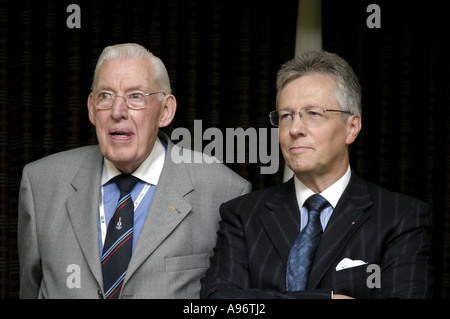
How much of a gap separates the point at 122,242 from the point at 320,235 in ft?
2.33

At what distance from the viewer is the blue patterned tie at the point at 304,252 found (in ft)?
6.18

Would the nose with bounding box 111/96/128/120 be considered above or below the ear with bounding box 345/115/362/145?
above

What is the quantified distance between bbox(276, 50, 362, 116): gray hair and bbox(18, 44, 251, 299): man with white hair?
1.70 feet

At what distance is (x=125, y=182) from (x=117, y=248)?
0.87 feet

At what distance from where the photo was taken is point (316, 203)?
6.54 feet

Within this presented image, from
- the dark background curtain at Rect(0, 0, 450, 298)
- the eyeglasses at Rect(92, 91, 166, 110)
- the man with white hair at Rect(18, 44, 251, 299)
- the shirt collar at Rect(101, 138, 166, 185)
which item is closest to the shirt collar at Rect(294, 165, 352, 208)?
the man with white hair at Rect(18, 44, 251, 299)

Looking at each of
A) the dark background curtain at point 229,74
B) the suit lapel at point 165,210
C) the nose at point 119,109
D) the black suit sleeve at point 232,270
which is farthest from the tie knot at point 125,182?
the dark background curtain at point 229,74

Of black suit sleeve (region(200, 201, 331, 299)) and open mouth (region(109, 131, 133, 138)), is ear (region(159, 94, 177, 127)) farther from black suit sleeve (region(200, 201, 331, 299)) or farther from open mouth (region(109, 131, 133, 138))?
black suit sleeve (region(200, 201, 331, 299))

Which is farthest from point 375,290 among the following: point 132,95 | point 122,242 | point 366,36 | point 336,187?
point 366,36

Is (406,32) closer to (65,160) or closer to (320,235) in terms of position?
(320,235)

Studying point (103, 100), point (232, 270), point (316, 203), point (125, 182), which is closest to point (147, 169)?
point (125, 182)

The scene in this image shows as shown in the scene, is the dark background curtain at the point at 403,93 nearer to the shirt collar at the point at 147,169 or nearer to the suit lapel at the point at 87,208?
the shirt collar at the point at 147,169

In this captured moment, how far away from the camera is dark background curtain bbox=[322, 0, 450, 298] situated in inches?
123

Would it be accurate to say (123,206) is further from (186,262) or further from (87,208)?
(186,262)
